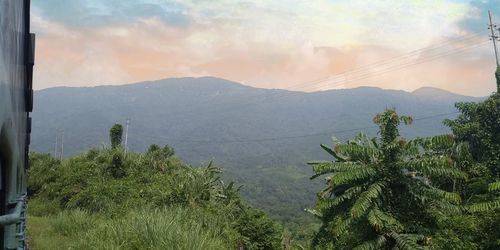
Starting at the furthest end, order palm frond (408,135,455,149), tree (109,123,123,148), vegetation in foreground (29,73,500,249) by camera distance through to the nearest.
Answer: tree (109,123,123,148) → palm frond (408,135,455,149) → vegetation in foreground (29,73,500,249)

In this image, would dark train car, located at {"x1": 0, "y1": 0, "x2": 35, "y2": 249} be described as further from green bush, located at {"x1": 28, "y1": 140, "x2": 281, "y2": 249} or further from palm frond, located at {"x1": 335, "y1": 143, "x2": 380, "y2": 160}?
palm frond, located at {"x1": 335, "y1": 143, "x2": 380, "y2": 160}

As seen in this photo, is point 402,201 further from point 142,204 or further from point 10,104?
point 10,104

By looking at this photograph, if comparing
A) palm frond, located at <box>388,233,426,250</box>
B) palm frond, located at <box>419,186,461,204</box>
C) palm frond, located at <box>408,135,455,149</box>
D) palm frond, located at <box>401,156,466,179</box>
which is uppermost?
palm frond, located at <box>408,135,455,149</box>

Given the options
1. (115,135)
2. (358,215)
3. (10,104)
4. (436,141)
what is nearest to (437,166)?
(436,141)

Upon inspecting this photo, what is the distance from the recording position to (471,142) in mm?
28594

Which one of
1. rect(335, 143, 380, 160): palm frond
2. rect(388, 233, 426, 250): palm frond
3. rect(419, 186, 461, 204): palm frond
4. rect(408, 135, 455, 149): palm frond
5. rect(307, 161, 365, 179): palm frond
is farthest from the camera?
rect(307, 161, 365, 179): palm frond

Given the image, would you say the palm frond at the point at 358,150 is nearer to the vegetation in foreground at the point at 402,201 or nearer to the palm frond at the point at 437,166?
the vegetation in foreground at the point at 402,201

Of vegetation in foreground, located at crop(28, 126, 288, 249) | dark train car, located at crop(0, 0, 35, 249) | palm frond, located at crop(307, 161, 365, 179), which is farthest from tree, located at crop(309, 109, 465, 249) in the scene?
dark train car, located at crop(0, 0, 35, 249)

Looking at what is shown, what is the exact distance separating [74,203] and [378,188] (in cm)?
1641

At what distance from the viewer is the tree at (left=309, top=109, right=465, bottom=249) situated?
13727 mm

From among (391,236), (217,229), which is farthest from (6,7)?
(391,236)

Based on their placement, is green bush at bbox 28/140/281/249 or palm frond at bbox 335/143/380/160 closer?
green bush at bbox 28/140/281/249

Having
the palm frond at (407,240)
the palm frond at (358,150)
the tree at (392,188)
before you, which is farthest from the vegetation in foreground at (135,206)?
the palm frond at (407,240)

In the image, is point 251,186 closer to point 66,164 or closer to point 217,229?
point 66,164
